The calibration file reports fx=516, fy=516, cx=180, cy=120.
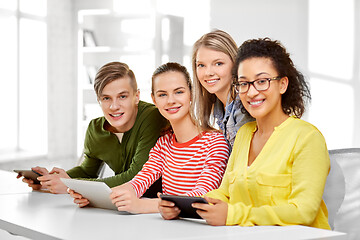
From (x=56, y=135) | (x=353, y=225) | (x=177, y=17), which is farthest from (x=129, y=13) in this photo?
(x=353, y=225)

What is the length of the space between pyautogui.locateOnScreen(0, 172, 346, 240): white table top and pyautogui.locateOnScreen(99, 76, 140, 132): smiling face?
542 millimetres

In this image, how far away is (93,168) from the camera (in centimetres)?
243

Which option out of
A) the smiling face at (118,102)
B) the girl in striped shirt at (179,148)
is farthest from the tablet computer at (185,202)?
the smiling face at (118,102)

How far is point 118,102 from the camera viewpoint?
7.39 feet

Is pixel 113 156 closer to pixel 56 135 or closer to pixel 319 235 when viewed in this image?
pixel 319 235

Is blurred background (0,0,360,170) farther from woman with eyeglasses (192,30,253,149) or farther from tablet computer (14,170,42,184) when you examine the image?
tablet computer (14,170,42,184)

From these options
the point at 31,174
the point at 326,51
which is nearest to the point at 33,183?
the point at 31,174

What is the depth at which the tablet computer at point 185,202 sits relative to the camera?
143cm

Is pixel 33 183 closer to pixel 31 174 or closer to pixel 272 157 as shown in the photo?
pixel 31 174

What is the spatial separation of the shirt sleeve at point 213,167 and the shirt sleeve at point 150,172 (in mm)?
235

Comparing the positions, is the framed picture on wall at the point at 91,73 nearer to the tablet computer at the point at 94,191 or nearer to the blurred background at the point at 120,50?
the blurred background at the point at 120,50

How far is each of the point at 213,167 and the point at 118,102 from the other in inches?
23.8

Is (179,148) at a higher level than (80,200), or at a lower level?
higher

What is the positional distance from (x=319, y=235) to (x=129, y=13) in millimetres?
5846
